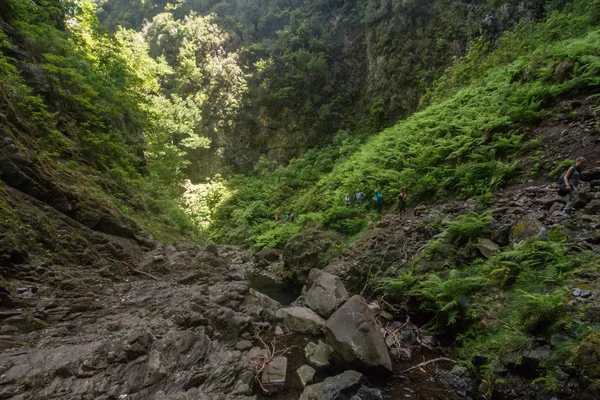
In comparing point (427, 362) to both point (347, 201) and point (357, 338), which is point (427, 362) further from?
point (347, 201)

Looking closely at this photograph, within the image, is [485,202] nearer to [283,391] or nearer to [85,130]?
[283,391]

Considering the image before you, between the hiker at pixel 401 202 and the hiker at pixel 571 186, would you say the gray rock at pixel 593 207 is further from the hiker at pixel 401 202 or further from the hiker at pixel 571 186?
the hiker at pixel 401 202

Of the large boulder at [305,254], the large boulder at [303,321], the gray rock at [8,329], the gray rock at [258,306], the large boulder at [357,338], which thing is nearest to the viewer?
the gray rock at [8,329]

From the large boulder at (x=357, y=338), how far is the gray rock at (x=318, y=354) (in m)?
0.16

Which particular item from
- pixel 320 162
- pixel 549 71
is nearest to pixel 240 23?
pixel 320 162

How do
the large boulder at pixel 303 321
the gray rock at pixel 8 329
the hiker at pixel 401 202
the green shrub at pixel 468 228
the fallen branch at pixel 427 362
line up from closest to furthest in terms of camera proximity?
1. the gray rock at pixel 8 329
2. the fallen branch at pixel 427 362
3. the large boulder at pixel 303 321
4. the green shrub at pixel 468 228
5. the hiker at pixel 401 202

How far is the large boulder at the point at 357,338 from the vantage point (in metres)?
5.14

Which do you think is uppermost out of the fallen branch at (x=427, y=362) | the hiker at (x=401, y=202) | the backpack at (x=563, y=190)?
the hiker at (x=401, y=202)

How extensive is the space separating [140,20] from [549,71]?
146 feet

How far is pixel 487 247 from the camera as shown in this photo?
21.3 ft

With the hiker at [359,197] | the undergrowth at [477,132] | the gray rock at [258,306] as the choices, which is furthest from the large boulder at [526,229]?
the hiker at [359,197]

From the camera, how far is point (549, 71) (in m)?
9.66

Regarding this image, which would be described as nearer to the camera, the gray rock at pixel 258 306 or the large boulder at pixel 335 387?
the large boulder at pixel 335 387

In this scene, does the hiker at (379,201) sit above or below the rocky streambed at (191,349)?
above
